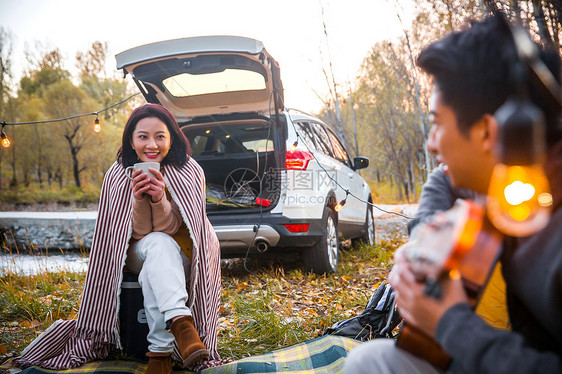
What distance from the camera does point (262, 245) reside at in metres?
4.38

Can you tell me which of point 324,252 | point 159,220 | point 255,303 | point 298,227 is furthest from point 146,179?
point 324,252

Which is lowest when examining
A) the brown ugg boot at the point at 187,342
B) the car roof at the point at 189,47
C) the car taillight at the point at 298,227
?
the brown ugg boot at the point at 187,342

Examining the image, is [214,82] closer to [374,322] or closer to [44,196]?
[374,322]

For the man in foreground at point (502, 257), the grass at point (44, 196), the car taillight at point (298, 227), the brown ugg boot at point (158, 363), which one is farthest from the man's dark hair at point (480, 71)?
the grass at point (44, 196)

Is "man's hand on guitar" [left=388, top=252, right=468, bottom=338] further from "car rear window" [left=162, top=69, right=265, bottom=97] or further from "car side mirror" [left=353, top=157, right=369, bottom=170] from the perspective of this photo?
"car side mirror" [left=353, top=157, right=369, bottom=170]

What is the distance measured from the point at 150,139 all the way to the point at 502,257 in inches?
83.8

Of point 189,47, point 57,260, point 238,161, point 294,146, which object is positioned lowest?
point 57,260

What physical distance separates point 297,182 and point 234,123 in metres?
1.00

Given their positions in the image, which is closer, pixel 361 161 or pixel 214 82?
pixel 214 82

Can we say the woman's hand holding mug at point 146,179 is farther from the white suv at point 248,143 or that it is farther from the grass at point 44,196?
the grass at point 44,196

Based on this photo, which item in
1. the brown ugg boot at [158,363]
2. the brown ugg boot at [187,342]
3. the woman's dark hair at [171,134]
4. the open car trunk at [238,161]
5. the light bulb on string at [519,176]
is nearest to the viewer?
the light bulb on string at [519,176]

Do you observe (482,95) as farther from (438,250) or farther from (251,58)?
(251,58)

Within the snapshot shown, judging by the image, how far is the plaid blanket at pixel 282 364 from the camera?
239cm

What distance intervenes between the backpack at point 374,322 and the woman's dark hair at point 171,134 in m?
1.53
